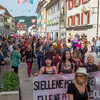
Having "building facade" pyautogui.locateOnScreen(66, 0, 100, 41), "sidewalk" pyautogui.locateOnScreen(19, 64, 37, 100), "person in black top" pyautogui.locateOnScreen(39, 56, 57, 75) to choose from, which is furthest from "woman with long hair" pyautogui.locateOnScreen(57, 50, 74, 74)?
"building facade" pyautogui.locateOnScreen(66, 0, 100, 41)

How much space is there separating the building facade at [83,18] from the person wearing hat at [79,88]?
20.7 metres

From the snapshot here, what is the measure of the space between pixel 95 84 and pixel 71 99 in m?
1.62

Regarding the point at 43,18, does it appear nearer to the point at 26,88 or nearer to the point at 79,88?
the point at 26,88

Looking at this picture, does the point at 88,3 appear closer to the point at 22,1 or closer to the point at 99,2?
the point at 99,2

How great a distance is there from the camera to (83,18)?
Answer: 26844 mm

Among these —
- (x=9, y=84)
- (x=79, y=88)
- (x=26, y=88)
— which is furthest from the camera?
(x=26, y=88)

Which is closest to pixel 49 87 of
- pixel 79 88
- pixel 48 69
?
pixel 48 69

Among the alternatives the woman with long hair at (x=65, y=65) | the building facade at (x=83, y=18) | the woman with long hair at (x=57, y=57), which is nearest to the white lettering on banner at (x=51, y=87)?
the woman with long hair at (x=65, y=65)

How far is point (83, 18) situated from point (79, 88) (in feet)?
78.8

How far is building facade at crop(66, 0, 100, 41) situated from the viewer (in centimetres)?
2398

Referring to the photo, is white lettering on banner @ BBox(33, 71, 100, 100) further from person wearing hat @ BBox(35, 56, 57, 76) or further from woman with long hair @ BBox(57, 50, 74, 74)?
woman with long hair @ BBox(57, 50, 74, 74)

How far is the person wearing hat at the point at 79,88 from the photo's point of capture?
11.7ft

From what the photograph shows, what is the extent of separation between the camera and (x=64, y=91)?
487 centimetres

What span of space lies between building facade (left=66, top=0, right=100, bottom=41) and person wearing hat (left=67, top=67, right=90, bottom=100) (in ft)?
68.0
